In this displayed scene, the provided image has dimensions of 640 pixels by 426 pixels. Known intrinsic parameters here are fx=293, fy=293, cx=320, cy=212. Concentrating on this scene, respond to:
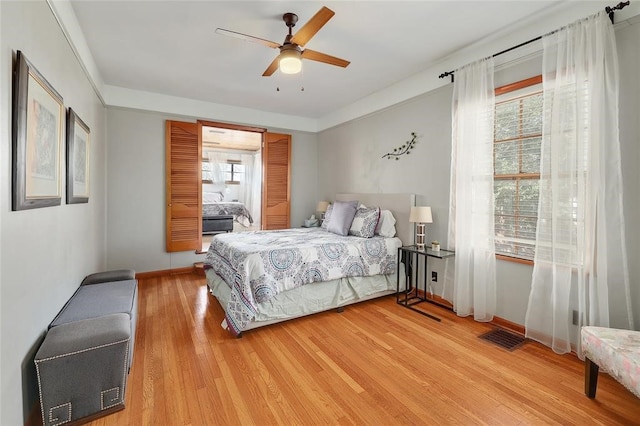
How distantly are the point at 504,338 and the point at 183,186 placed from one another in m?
4.58

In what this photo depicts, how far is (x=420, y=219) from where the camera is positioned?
128 inches

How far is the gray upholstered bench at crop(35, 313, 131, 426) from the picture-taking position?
1.53 meters

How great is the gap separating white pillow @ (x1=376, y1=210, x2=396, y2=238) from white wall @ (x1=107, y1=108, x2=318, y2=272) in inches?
122

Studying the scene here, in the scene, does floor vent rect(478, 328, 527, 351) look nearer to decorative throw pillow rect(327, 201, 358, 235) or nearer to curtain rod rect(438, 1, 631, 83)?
decorative throw pillow rect(327, 201, 358, 235)

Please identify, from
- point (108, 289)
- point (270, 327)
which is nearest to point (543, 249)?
point (270, 327)

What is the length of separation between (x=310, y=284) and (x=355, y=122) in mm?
2880

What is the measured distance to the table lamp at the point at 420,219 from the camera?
3.25 m

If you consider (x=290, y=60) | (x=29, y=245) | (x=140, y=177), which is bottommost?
(x=29, y=245)

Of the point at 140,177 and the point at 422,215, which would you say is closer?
the point at 422,215

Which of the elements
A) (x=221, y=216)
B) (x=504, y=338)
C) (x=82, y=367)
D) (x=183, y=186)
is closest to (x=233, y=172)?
(x=221, y=216)

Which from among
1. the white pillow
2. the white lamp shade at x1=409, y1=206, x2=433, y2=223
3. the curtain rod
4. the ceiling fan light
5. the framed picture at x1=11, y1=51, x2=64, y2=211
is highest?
the curtain rod

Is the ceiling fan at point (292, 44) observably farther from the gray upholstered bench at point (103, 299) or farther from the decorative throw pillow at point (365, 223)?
the gray upholstered bench at point (103, 299)

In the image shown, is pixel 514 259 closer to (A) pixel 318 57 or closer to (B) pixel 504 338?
(B) pixel 504 338

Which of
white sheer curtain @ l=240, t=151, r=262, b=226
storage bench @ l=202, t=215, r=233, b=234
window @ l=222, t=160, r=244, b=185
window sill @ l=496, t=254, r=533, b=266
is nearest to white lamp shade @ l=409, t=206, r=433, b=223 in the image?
window sill @ l=496, t=254, r=533, b=266
